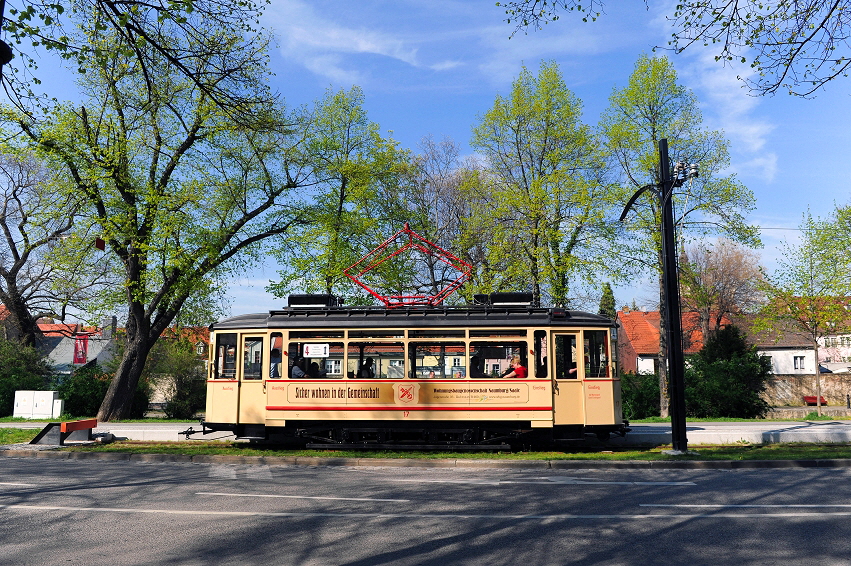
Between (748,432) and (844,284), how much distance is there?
52.2 feet

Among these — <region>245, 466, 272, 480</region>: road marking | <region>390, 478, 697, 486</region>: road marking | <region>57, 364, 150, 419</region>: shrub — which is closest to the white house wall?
<region>57, 364, 150, 419</region>: shrub

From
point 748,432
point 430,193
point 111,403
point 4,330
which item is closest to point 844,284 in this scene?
point 748,432

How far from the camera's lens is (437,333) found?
1407cm

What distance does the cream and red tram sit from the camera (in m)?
13.9

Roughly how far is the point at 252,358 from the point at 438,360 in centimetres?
423

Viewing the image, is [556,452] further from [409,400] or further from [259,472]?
[259,472]

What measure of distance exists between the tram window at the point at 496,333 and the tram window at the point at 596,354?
4.70 feet

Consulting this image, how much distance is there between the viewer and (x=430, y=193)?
121 feet

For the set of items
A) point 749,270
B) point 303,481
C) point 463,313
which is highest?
point 749,270

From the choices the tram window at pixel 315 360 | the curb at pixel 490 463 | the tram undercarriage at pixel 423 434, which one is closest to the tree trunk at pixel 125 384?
the tram undercarriage at pixel 423 434

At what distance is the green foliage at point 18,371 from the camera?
83.7 feet

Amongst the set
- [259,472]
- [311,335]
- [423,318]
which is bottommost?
[259,472]

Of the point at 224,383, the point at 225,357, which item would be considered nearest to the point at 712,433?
the point at 224,383

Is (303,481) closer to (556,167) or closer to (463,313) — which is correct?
(463,313)
